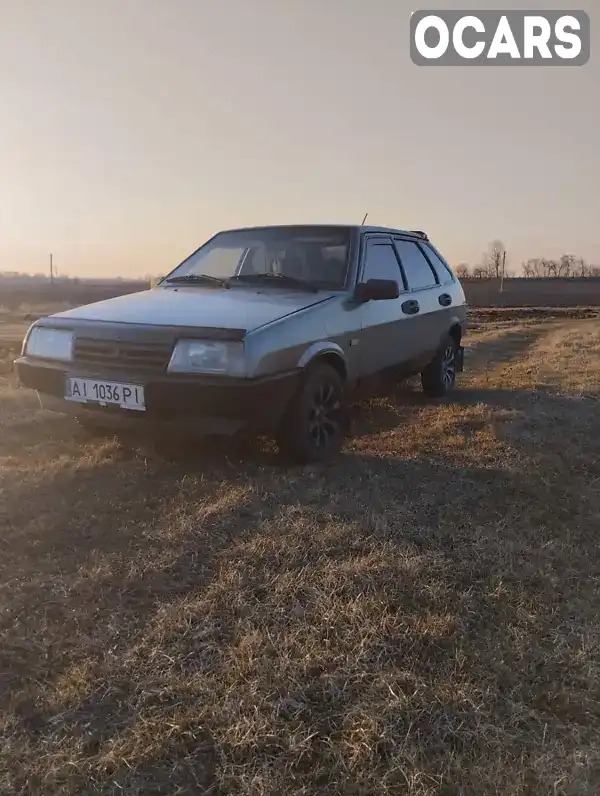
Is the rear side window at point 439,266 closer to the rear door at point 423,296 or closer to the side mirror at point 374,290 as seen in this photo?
the rear door at point 423,296

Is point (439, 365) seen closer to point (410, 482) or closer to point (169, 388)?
point (410, 482)

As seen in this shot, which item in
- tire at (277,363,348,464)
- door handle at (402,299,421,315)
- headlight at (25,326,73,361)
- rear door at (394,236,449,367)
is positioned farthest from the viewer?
rear door at (394,236,449,367)

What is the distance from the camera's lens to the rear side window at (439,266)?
21.8 feet

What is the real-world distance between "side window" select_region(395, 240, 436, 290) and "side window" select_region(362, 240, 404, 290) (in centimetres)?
20

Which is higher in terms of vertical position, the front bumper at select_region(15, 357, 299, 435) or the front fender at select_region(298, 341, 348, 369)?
the front fender at select_region(298, 341, 348, 369)

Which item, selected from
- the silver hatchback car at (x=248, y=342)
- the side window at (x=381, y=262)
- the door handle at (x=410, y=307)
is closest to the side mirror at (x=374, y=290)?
the silver hatchback car at (x=248, y=342)

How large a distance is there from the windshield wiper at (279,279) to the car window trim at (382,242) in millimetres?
394

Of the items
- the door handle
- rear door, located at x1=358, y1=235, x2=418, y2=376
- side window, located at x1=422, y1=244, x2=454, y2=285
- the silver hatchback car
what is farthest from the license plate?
side window, located at x1=422, y1=244, x2=454, y2=285

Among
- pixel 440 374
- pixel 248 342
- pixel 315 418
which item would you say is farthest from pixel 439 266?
pixel 248 342

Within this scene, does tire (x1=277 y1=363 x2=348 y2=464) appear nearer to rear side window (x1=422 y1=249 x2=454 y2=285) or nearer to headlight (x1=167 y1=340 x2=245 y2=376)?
headlight (x1=167 y1=340 x2=245 y2=376)

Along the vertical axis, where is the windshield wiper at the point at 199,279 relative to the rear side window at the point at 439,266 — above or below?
below

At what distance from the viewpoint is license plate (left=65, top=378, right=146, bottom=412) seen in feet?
12.6

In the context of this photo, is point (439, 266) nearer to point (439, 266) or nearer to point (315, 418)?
point (439, 266)

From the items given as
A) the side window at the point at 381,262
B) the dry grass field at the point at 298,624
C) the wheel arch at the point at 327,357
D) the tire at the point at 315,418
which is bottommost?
the dry grass field at the point at 298,624
